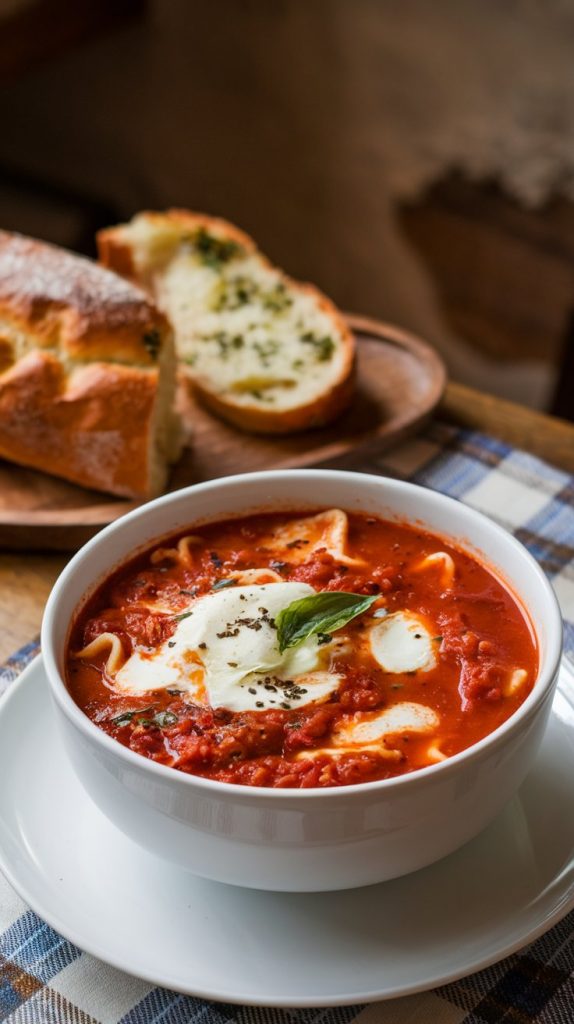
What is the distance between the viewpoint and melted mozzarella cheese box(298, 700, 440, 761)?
1.83 metres

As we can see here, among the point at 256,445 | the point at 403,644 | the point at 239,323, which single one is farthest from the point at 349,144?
the point at 403,644

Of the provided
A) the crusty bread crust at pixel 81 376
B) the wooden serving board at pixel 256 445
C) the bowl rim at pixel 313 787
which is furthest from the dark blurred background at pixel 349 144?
the bowl rim at pixel 313 787

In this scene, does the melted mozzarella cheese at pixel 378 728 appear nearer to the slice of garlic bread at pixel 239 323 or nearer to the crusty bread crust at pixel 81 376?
the crusty bread crust at pixel 81 376

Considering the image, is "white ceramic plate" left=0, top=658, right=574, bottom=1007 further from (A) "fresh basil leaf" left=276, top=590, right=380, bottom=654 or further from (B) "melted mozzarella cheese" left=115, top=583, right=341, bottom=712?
(A) "fresh basil leaf" left=276, top=590, right=380, bottom=654

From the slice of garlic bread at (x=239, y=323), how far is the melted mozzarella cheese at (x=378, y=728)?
1690 mm

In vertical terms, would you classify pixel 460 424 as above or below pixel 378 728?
below

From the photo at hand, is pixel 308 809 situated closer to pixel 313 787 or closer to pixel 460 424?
pixel 313 787

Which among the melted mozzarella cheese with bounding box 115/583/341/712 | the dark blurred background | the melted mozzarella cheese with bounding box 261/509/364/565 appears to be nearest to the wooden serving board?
the melted mozzarella cheese with bounding box 261/509/364/565

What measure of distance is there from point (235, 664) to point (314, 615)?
160 millimetres

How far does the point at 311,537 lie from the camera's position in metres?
2.38

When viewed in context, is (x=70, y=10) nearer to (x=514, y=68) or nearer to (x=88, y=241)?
(x=88, y=241)

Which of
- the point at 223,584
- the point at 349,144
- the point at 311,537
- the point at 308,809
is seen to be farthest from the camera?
the point at 349,144

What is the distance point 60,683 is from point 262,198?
6.26m

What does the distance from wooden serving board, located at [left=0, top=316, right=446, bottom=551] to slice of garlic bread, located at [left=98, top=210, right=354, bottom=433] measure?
0.07m
